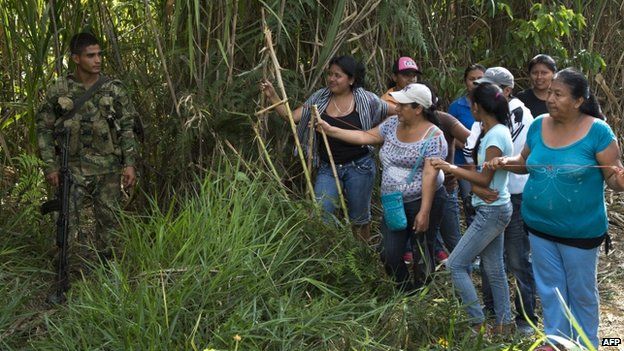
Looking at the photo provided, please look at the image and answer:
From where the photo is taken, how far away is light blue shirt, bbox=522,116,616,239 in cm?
392

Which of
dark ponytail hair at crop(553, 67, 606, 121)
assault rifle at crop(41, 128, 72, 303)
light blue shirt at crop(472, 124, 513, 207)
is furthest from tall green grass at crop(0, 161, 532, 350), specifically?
dark ponytail hair at crop(553, 67, 606, 121)

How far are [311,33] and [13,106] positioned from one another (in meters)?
1.85

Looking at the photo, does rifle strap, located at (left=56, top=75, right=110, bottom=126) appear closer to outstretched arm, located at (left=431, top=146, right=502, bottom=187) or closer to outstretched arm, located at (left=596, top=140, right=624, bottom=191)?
outstretched arm, located at (left=431, top=146, right=502, bottom=187)

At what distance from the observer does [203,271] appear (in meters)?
4.05

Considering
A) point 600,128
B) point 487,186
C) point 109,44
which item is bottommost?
point 487,186

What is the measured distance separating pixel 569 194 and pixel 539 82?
59.3 inches

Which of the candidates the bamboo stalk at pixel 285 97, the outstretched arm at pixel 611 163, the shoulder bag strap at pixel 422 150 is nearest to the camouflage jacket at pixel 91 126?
the bamboo stalk at pixel 285 97

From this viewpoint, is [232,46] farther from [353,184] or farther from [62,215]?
[62,215]

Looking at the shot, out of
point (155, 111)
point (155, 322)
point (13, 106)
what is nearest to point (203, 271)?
point (155, 322)

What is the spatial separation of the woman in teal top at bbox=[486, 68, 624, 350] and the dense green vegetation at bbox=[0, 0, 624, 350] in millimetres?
392

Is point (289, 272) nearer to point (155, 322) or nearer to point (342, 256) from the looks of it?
point (342, 256)

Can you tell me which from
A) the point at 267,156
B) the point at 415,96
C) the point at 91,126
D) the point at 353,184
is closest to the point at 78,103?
the point at 91,126

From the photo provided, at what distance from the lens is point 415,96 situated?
15.3 ft

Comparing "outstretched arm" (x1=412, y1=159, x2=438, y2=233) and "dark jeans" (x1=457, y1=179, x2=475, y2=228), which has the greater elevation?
"outstretched arm" (x1=412, y1=159, x2=438, y2=233)
